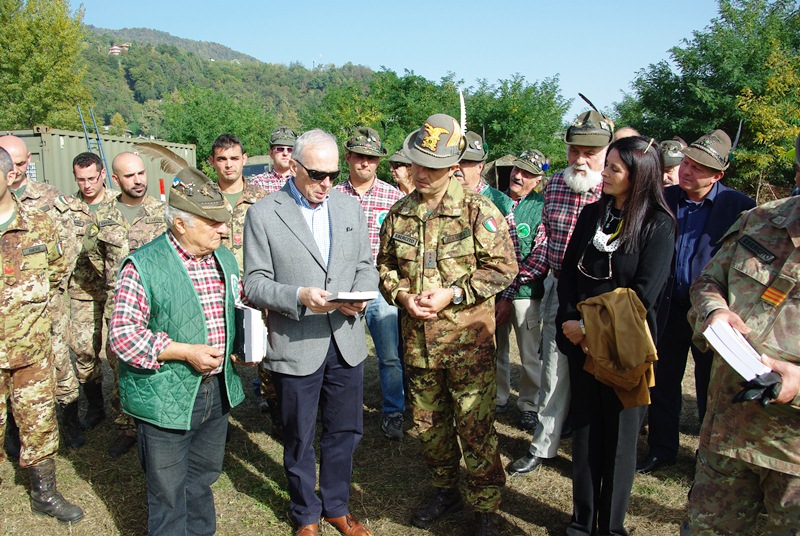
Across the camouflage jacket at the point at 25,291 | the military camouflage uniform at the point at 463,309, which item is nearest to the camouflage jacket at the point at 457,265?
the military camouflage uniform at the point at 463,309

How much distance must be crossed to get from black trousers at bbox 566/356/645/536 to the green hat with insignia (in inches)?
107

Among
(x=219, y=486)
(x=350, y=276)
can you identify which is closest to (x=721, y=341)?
(x=350, y=276)

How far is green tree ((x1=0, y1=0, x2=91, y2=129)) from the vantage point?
22766mm

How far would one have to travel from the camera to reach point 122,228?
15.1 feet

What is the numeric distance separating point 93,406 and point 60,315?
1.07 metres

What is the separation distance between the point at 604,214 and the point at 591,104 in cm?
154

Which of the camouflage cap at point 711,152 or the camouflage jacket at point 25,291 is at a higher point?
the camouflage cap at point 711,152

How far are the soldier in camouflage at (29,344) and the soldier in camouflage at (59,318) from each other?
748mm

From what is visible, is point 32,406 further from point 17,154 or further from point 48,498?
point 17,154

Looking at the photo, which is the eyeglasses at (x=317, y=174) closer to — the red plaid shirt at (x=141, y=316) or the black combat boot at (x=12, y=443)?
the red plaid shirt at (x=141, y=316)

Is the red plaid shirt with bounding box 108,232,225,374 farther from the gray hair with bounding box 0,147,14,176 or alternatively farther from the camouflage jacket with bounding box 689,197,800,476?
the camouflage jacket with bounding box 689,197,800,476

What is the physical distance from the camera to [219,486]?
4.10m

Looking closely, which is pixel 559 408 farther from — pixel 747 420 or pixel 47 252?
pixel 47 252

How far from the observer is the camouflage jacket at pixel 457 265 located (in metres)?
3.29
